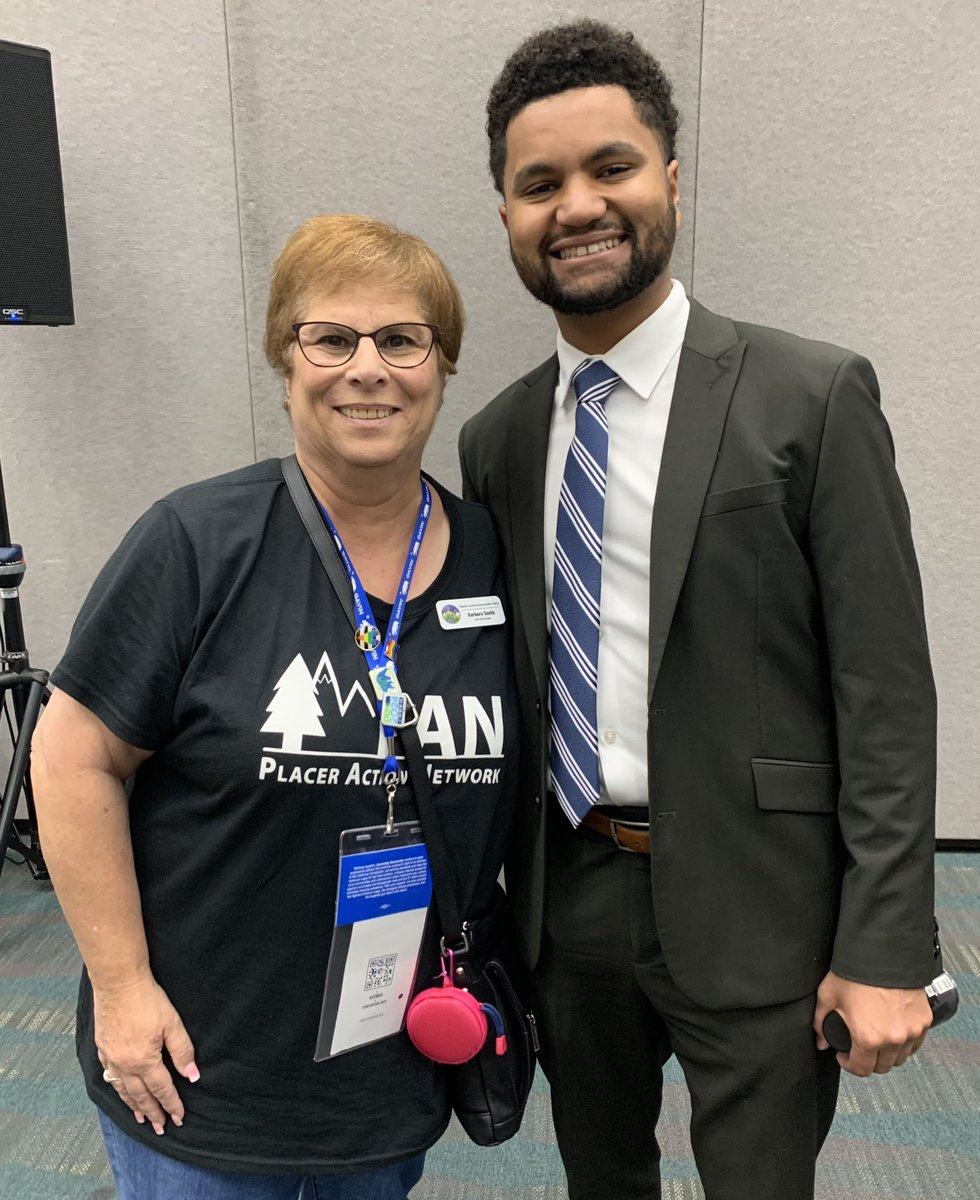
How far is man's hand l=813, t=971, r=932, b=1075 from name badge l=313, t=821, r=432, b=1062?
530 millimetres

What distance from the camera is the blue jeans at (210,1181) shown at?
1.04m

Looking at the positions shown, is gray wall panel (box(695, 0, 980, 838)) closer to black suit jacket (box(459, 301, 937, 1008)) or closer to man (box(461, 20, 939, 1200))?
man (box(461, 20, 939, 1200))

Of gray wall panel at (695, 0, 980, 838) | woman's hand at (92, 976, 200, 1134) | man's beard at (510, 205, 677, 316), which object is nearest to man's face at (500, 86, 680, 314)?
man's beard at (510, 205, 677, 316)

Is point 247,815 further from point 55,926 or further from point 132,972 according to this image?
point 55,926

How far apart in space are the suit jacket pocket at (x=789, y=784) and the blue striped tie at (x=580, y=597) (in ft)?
0.67

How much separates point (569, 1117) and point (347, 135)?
2.35 m

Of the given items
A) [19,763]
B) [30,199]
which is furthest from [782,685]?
[30,199]

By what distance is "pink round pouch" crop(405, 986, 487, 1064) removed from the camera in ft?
3.47

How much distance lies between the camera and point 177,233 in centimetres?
254

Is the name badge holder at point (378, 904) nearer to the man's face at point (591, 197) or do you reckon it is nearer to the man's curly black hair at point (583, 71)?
the man's face at point (591, 197)

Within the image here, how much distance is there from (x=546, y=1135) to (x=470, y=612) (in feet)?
4.28

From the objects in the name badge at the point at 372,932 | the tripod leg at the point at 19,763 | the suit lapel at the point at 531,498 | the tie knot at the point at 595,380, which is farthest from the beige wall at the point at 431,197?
the name badge at the point at 372,932

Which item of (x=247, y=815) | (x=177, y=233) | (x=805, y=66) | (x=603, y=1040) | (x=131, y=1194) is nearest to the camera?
(x=247, y=815)

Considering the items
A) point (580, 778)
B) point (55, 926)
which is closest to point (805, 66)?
point (580, 778)
